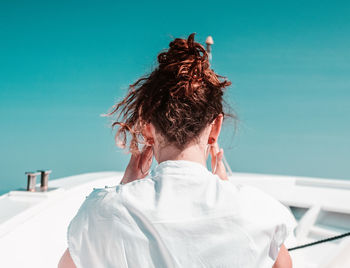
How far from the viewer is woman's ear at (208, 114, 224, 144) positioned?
2.48 ft

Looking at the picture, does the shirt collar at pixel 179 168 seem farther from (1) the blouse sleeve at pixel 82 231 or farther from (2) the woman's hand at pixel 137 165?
(2) the woman's hand at pixel 137 165

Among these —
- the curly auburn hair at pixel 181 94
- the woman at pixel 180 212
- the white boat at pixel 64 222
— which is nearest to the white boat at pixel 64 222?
the white boat at pixel 64 222

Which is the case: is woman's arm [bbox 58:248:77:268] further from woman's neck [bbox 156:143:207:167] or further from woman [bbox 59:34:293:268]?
woman's neck [bbox 156:143:207:167]

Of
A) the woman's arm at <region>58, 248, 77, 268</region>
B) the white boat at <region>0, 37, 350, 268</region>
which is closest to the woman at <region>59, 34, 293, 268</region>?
the woman's arm at <region>58, 248, 77, 268</region>

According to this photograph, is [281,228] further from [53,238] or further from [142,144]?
[53,238]

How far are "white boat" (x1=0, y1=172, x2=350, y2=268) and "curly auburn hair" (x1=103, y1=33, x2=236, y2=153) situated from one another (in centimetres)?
82

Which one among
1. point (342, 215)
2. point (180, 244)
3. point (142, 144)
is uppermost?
point (142, 144)

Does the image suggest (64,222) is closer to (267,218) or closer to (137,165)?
(137,165)

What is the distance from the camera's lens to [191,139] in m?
0.71

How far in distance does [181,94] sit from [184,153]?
5.1 inches

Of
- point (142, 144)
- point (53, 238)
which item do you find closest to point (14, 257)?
point (53, 238)

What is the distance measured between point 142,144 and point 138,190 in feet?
0.88

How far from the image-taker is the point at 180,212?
2.02ft

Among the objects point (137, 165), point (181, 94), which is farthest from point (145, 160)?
point (181, 94)
